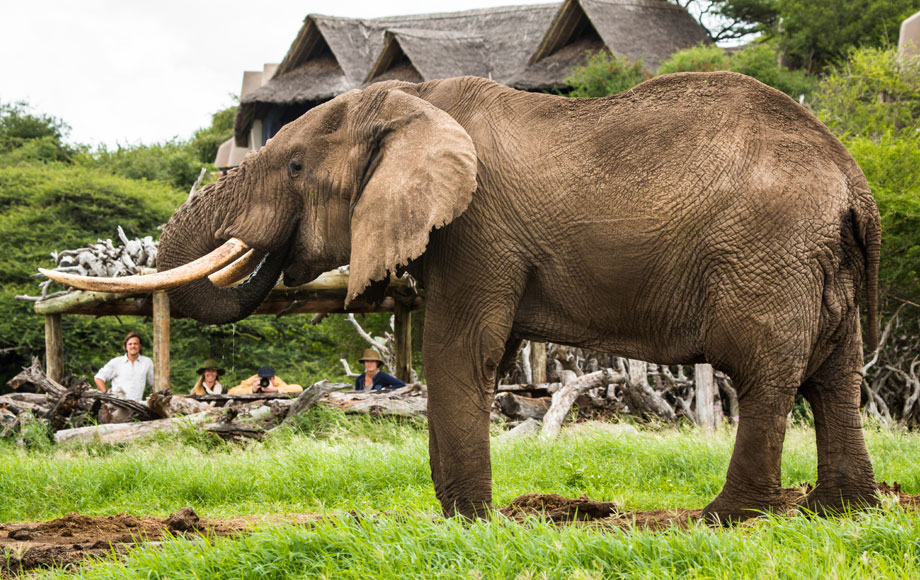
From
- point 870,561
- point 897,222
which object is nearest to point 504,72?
point 897,222

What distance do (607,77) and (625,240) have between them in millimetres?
16027

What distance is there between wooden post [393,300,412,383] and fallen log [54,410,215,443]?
4.83 meters

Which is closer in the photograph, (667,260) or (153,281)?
(667,260)

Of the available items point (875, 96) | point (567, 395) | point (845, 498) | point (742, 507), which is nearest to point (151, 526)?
point (742, 507)

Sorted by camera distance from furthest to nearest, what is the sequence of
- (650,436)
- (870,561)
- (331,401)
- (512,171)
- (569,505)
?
(331,401), (650,436), (569,505), (512,171), (870,561)

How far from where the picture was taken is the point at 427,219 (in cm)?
468

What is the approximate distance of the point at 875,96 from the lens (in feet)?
57.1

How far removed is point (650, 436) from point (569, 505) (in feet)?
11.1

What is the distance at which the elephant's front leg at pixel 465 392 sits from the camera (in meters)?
4.93

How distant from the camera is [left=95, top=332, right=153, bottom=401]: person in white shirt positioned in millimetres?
11703

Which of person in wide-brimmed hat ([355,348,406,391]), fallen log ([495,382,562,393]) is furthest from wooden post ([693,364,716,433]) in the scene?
person in wide-brimmed hat ([355,348,406,391])

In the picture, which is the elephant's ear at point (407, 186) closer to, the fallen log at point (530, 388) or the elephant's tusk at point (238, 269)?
the elephant's tusk at point (238, 269)

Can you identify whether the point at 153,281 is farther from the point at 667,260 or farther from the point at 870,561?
the point at 870,561

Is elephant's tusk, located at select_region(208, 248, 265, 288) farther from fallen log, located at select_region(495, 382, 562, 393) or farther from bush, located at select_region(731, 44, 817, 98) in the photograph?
bush, located at select_region(731, 44, 817, 98)
